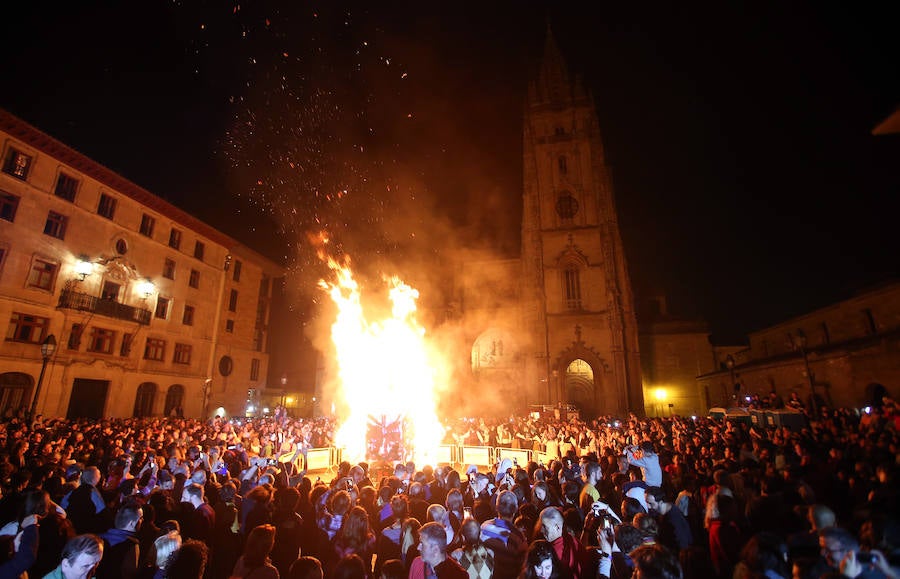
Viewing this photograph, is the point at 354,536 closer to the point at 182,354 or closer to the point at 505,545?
the point at 505,545

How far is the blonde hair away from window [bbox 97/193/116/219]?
96.0 feet

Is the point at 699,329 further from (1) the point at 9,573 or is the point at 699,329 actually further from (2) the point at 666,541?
(1) the point at 9,573

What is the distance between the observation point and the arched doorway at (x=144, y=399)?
27203 mm

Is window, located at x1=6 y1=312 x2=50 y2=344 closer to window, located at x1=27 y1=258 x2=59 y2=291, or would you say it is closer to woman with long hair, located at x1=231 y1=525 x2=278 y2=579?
window, located at x1=27 y1=258 x2=59 y2=291

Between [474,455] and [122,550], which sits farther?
[474,455]

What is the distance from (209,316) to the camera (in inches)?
1324

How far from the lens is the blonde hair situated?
3871mm

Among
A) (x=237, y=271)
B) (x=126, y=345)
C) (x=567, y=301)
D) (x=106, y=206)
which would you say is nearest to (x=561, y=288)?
(x=567, y=301)

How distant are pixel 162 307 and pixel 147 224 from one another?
19.4 ft

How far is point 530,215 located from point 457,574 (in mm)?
35662

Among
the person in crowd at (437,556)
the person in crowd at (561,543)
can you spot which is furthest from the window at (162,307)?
the person in crowd at (561,543)

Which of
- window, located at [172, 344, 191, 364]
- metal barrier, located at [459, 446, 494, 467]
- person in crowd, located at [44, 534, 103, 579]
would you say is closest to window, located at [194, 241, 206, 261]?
window, located at [172, 344, 191, 364]

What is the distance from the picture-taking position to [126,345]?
26750mm

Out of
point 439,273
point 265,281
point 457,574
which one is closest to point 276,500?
point 457,574
